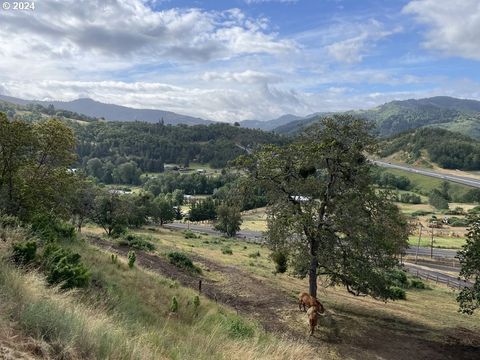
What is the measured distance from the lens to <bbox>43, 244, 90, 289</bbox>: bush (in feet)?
30.7

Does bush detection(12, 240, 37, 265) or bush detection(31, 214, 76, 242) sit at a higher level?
bush detection(12, 240, 37, 265)

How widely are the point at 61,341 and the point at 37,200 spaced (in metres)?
12.8

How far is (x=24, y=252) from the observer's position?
9.46 meters

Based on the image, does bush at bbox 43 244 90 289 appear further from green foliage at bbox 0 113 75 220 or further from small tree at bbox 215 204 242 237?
small tree at bbox 215 204 242 237

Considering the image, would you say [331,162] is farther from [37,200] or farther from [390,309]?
[37,200]

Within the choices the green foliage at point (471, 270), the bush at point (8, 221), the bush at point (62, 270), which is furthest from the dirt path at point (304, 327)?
the bush at point (8, 221)

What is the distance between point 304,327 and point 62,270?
11.9 meters

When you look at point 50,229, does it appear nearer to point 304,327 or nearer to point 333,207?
point 304,327

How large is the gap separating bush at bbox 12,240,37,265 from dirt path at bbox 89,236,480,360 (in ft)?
30.3

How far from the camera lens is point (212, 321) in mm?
11852

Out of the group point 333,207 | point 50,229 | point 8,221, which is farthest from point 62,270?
point 333,207

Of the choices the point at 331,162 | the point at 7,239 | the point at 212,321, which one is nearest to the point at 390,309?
the point at 331,162

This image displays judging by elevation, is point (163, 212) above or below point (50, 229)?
below

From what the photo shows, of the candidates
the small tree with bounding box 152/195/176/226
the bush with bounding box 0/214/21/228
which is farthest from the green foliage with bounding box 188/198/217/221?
the bush with bounding box 0/214/21/228
